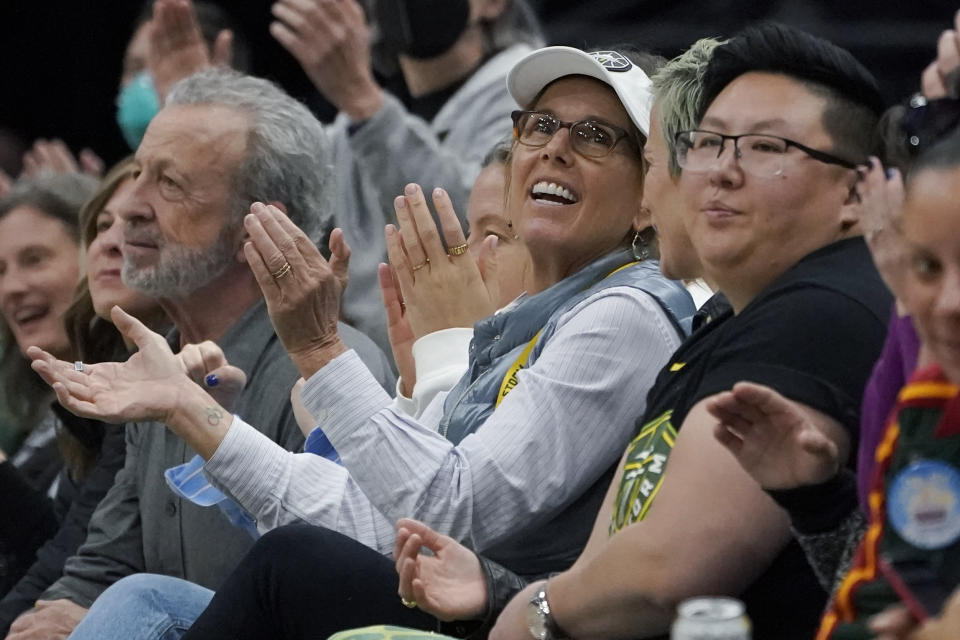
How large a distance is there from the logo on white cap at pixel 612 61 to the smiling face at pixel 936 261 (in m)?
1.18

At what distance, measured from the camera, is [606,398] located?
2.59 m

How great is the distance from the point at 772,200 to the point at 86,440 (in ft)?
6.92

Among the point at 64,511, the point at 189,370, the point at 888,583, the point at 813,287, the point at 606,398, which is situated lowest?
the point at 64,511

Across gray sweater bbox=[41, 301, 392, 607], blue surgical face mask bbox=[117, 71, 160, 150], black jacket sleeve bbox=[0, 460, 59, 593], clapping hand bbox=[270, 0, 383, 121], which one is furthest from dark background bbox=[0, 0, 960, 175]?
black jacket sleeve bbox=[0, 460, 59, 593]

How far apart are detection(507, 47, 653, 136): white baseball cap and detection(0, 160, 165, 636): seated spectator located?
3.83ft

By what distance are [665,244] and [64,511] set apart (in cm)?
195

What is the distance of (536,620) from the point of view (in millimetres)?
2209

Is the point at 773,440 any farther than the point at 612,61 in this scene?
No

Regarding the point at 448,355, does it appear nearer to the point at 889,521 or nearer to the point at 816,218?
the point at 816,218

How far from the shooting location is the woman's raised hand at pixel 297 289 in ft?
8.94

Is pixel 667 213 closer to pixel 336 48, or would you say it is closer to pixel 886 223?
pixel 886 223

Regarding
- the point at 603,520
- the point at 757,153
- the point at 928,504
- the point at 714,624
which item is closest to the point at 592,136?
the point at 757,153

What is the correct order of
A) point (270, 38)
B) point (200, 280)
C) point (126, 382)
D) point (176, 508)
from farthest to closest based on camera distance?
point (270, 38) < point (200, 280) < point (176, 508) < point (126, 382)

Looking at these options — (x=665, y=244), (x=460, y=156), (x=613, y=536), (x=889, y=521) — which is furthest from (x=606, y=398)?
(x=460, y=156)
